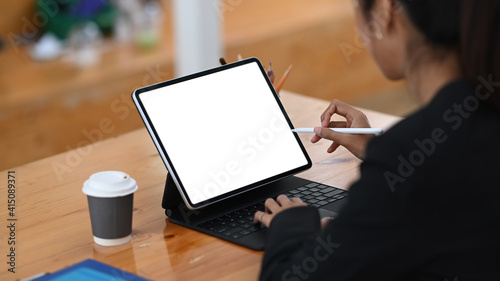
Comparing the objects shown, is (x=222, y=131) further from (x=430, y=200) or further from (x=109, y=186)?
(x=430, y=200)

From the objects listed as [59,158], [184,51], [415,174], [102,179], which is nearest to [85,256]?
[102,179]

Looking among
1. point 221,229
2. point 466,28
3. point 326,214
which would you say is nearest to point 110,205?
point 221,229

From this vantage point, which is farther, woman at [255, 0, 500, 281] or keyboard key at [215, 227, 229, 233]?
keyboard key at [215, 227, 229, 233]

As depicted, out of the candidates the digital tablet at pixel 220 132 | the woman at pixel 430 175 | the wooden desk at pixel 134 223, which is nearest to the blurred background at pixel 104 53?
the wooden desk at pixel 134 223

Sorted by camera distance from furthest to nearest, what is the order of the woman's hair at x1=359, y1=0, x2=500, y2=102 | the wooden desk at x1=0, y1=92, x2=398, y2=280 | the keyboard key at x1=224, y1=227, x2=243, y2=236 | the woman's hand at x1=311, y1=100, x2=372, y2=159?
the woman's hand at x1=311, y1=100, x2=372, y2=159, the keyboard key at x1=224, y1=227, x2=243, y2=236, the wooden desk at x1=0, y1=92, x2=398, y2=280, the woman's hair at x1=359, y1=0, x2=500, y2=102

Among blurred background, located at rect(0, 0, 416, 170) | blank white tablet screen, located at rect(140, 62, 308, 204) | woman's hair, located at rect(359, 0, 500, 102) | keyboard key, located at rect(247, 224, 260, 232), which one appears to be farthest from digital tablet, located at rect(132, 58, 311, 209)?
blurred background, located at rect(0, 0, 416, 170)

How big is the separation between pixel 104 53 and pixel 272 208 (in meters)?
2.40

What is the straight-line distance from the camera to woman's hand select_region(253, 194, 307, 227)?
1.38 m

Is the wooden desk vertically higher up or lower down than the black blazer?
lower down

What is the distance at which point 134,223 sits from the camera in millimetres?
1491

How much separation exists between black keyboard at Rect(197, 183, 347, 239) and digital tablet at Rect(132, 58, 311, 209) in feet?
0.14

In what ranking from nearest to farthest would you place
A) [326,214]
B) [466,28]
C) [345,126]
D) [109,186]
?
[466,28], [109,186], [326,214], [345,126]

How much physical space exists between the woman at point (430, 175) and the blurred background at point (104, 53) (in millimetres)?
2286

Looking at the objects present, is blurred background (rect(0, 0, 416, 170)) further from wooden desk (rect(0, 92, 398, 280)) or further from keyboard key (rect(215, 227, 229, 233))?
keyboard key (rect(215, 227, 229, 233))
